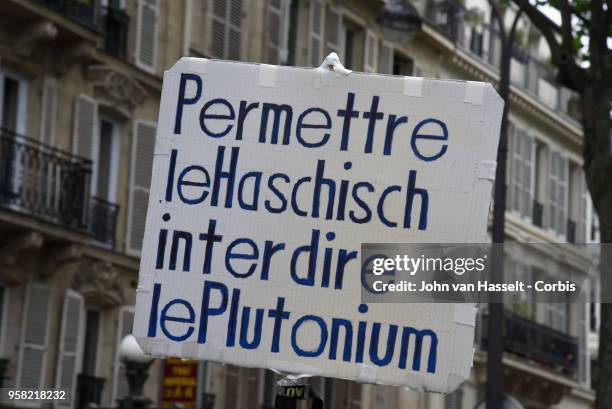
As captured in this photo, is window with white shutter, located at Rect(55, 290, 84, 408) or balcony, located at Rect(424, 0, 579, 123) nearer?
window with white shutter, located at Rect(55, 290, 84, 408)

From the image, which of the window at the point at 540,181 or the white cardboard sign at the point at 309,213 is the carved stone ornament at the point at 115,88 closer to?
the white cardboard sign at the point at 309,213

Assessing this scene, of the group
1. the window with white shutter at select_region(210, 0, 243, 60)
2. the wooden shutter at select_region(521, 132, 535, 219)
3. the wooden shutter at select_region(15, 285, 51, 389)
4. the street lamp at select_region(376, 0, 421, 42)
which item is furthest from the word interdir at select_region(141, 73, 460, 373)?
the wooden shutter at select_region(521, 132, 535, 219)

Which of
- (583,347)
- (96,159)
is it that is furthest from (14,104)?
(583,347)

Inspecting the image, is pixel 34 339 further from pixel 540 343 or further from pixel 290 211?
pixel 540 343

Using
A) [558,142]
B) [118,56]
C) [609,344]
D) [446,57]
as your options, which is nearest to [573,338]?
[558,142]

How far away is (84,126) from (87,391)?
4.14 metres

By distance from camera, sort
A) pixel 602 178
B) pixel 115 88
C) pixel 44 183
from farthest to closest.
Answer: pixel 115 88
pixel 44 183
pixel 602 178

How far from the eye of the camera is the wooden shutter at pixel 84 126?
27312mm

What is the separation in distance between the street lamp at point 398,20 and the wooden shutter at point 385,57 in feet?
59.3

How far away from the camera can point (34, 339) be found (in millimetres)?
25859

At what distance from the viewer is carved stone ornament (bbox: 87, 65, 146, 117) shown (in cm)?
2806

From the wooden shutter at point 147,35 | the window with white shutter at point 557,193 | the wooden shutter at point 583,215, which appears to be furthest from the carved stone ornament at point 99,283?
the wooden shutter at point 583,215

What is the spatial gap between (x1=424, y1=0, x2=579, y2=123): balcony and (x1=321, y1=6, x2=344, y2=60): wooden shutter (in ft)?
17.5

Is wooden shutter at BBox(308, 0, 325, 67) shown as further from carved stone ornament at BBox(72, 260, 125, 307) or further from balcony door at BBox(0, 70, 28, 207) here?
balcony door at BBox(0, 70, 28, 207)
